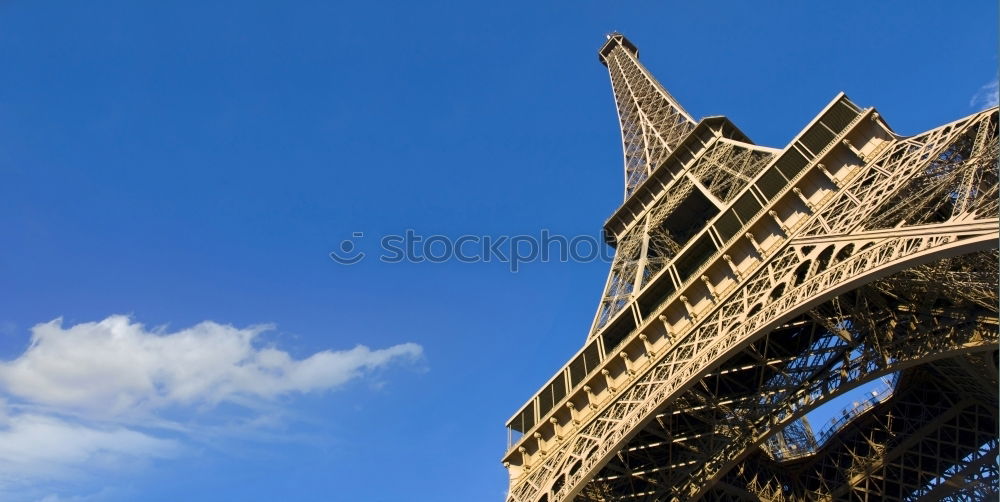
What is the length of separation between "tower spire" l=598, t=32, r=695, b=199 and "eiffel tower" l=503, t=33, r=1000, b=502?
586 cm

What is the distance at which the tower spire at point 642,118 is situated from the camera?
36.2 metres

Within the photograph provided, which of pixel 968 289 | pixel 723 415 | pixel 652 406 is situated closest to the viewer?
pixel 968 289

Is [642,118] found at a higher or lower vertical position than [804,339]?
higher

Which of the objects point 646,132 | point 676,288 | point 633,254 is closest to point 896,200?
→ point 676,288

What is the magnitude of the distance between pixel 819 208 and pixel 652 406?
22.1ft

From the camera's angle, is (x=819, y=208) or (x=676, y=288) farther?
(x=676, y=288)

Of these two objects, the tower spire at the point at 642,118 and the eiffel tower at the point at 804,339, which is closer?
the eiffel tower at the point at 804,339

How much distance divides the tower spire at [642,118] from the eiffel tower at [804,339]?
5.86 metres

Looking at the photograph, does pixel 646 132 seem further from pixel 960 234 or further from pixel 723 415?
pixel 960 234

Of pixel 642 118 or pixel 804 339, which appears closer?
pixel 804 339

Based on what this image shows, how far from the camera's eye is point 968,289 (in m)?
15.4

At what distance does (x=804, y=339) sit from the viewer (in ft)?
68.7

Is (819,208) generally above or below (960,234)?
above

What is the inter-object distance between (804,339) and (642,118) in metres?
21.7
